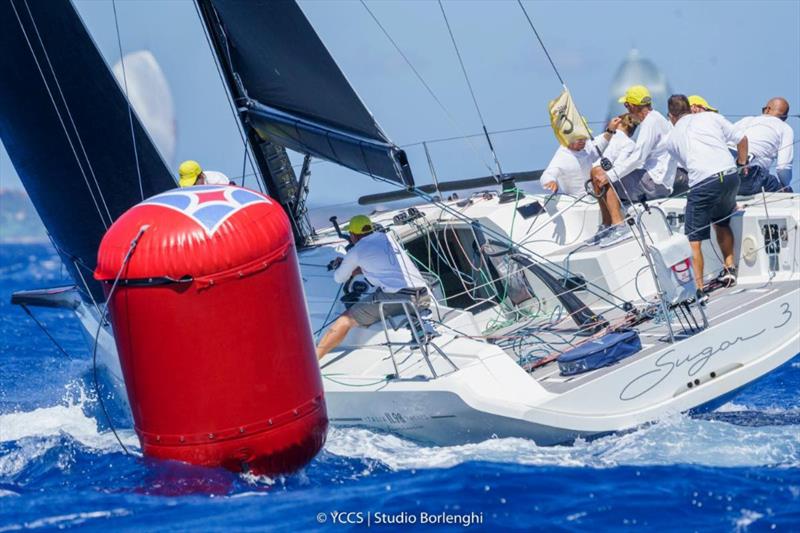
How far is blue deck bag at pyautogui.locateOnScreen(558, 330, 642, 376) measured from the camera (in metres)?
6.27

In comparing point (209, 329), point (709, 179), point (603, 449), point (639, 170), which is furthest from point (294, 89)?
point (603, 449)

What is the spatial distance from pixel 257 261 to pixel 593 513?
5.89 ft

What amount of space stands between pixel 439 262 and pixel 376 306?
176 cm

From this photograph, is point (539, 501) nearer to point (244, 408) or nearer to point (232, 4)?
point (244, 408)

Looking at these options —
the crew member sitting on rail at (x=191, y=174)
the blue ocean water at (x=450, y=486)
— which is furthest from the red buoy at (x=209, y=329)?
the crew member sitting on rail at (x=191, y=174)

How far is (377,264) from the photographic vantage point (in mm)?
6930

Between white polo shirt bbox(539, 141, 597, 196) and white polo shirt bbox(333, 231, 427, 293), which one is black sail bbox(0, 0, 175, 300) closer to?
white polo shirt bbox(333, 231, 427, 293)

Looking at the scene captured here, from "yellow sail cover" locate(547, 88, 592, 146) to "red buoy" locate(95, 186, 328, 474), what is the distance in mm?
3548

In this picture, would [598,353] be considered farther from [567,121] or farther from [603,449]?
[567,121]

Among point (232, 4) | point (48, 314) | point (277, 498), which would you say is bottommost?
point (48, 314)

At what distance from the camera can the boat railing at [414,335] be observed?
6246 millimetres

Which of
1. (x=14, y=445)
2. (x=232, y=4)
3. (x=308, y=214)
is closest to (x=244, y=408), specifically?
(x=14, y=445)

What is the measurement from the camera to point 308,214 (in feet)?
30.9

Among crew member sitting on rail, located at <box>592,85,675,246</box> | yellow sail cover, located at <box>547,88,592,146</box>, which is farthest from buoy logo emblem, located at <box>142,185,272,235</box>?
yellow sail cover, located at <box>547,88,592,146</box>
